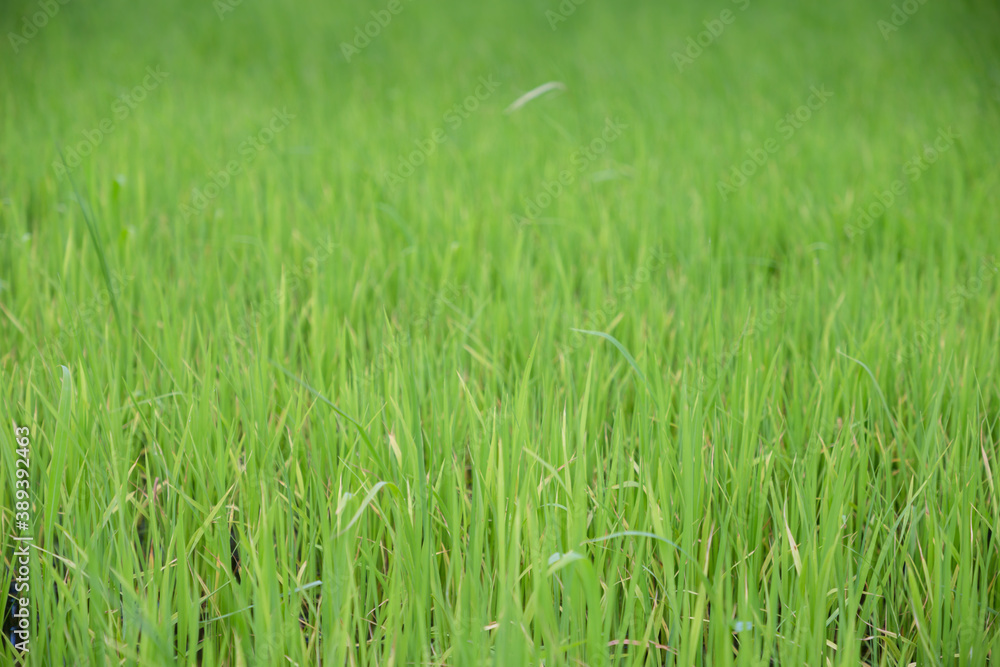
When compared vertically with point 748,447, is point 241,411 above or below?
above

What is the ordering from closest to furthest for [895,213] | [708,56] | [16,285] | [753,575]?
[753,575]
[16,285]
[895,213]
[708,56]

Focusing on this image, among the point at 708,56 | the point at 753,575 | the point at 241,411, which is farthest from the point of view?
the point at 708,56

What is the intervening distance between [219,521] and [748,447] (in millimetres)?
782

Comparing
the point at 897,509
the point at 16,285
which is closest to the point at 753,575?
the point at 897,509

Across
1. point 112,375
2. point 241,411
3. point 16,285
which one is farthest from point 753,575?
point 16,285

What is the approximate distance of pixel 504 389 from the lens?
1117mm

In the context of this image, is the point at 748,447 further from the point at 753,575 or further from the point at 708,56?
the point at 708,56

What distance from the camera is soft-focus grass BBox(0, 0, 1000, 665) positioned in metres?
0.85

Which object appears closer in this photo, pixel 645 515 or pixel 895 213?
pixel 645 515

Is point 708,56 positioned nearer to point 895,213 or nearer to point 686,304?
point 895,213

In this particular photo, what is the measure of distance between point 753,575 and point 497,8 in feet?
20.7

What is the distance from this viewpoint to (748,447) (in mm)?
1035

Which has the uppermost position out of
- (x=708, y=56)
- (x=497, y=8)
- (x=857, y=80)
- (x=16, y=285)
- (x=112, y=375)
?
(x=497, y=8)

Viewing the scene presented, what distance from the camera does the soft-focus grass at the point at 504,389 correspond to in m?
0.85
